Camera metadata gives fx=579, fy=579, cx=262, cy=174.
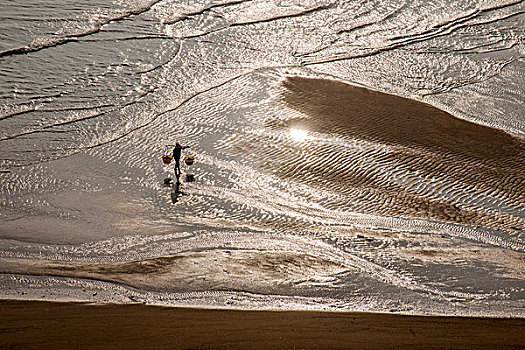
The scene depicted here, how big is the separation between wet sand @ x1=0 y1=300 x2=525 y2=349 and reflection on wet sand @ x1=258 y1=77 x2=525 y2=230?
13.9 feet

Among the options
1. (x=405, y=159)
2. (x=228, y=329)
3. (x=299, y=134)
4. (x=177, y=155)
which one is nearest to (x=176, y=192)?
(x=177, y=155)

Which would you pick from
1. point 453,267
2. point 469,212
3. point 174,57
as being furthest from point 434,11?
point 453,267

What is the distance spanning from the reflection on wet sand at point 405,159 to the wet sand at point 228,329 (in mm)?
4248

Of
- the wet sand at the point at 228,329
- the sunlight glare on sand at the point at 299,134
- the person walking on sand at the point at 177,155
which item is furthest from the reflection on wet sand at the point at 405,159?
the wet sand at the point at 228,329

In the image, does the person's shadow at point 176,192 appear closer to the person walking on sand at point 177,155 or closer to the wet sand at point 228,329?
the person walking on sand at point 177,155

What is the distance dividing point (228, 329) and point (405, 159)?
8.16 m

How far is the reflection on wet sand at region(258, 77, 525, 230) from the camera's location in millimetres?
13211

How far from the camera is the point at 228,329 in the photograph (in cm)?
831

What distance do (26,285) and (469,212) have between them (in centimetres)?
927

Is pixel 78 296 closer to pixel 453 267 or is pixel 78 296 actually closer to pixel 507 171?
pixel 453 267

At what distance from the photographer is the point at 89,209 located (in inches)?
480

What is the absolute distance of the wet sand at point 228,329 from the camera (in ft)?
25.7

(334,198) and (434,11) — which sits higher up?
(434,11)

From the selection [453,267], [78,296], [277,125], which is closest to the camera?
[78,296]
